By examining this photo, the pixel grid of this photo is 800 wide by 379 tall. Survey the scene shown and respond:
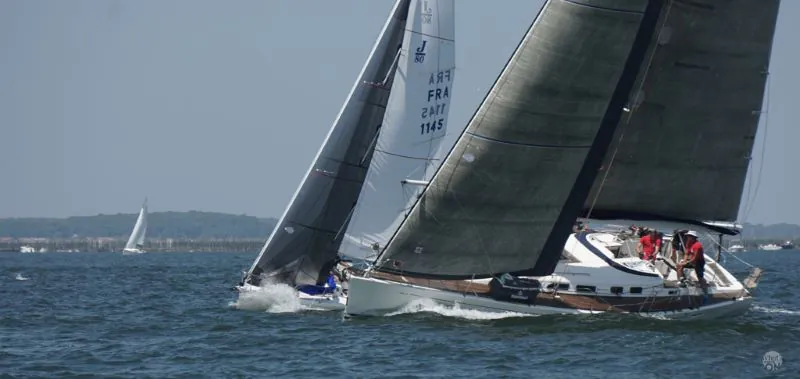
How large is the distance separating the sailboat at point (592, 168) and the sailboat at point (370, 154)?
15.9 feet

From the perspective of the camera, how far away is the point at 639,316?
108 ft

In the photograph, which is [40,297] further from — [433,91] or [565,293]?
[565,293]

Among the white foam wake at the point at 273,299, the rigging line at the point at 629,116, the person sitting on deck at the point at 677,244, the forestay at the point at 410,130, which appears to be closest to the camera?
the rigging line at the point at 629,116

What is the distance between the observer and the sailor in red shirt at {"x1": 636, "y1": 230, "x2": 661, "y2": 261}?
34.9 meters

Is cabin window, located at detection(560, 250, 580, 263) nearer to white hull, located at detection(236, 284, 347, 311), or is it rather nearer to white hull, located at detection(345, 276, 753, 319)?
white hull, located at detection(345, 276, 753, 319)

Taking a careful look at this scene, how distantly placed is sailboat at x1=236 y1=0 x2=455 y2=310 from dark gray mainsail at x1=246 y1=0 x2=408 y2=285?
0.03 m

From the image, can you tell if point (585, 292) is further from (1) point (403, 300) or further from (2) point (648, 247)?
(1) point (403, 300)

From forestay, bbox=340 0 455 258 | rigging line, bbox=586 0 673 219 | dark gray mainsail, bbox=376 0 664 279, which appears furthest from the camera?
forestay, bbox=340 0 455 258

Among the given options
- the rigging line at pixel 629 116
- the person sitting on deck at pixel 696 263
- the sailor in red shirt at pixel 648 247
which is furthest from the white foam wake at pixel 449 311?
the person sitting on deck at pixel 696 263

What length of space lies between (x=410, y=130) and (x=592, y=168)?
6067mm

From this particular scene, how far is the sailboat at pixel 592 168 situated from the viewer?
103 ft

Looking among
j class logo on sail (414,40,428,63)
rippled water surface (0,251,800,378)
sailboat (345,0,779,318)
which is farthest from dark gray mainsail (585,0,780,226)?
j class logo on sail (414,40,428,63)

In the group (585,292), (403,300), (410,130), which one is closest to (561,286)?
(585,292)

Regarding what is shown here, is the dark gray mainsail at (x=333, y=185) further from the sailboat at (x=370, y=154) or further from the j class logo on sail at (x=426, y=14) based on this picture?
the j class logo on sail at (x=426, y=14)
